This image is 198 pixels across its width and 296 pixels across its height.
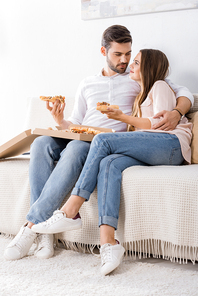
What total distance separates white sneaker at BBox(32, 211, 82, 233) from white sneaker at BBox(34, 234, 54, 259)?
0.12m

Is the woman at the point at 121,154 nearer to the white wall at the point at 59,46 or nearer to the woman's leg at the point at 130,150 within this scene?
the woman's leg at the point at 130,150

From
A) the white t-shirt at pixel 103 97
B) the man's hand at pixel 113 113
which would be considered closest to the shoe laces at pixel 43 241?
the man's hand at pixel 113 113

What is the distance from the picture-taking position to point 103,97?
1972 millimetres

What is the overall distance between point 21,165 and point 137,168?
1.99 ft

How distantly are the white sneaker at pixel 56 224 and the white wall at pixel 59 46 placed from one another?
1.35 m

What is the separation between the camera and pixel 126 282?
3.57ft

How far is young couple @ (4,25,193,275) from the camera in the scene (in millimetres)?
1268

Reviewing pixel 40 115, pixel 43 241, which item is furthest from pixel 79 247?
pixel 40 115

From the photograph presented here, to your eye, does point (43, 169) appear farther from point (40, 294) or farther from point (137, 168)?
point (40, 294)

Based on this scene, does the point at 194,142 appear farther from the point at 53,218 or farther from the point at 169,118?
the point at 53,218

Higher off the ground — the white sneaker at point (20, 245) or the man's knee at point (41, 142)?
the man's knee at point (41, 142)

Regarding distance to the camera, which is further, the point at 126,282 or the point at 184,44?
the point at 184,44

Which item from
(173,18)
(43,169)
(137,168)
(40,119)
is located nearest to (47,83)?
(40,119)

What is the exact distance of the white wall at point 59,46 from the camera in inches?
86.2
